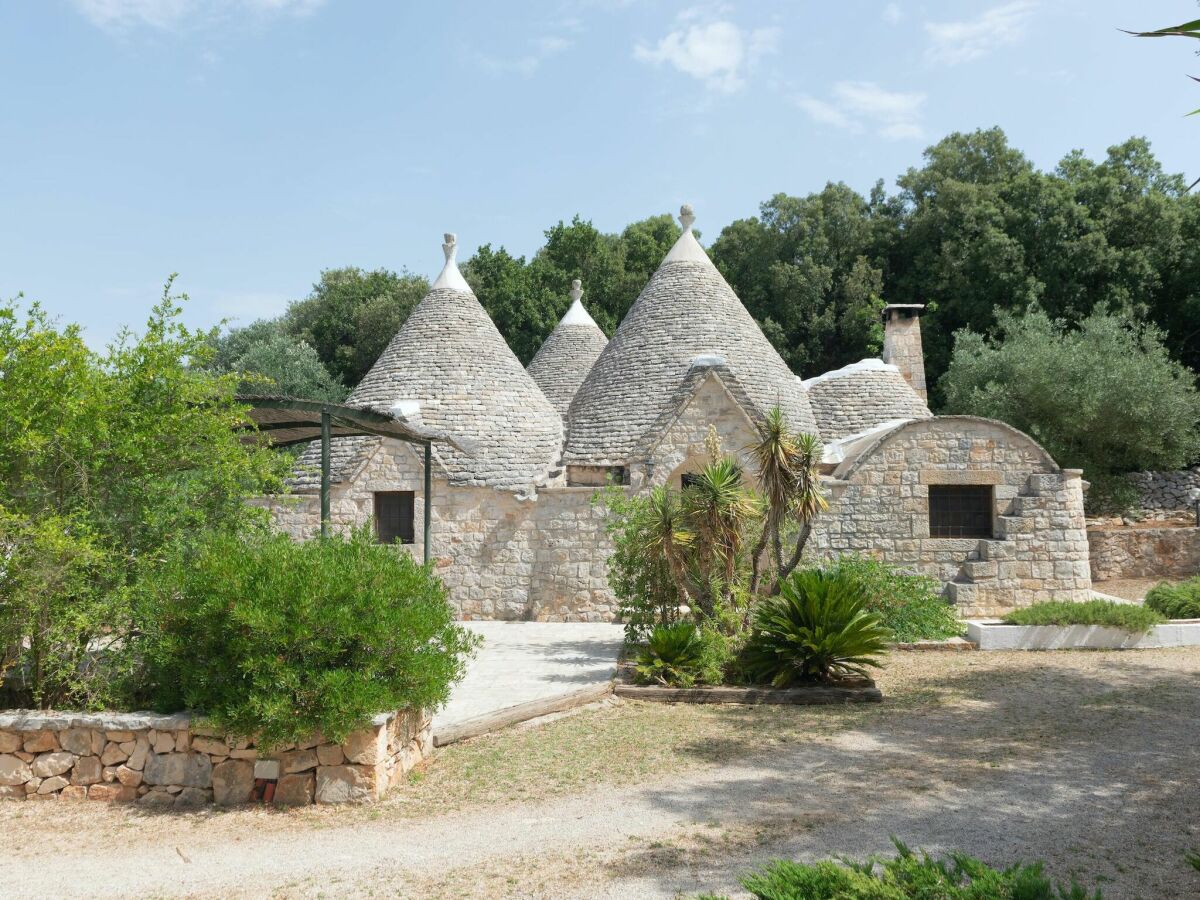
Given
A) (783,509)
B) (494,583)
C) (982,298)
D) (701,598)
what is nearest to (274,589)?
(701,598)

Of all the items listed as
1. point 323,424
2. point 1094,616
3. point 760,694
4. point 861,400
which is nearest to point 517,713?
point 760,694

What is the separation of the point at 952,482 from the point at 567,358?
9649 millimetres

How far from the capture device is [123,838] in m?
4.73

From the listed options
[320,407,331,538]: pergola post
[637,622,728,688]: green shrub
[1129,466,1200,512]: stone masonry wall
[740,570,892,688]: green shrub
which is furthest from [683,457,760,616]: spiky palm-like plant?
[1129,466,1200,512]: stone masonry wall

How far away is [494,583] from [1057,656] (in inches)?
305

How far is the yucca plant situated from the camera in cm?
805

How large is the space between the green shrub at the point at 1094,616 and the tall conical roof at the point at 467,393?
716 centimetres

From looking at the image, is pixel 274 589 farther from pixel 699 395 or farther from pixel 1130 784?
pixel 699 395

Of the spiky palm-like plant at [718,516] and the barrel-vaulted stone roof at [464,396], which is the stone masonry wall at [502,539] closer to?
the barrel-vaulted stone roof at [464,396]

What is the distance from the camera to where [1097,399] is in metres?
20.2

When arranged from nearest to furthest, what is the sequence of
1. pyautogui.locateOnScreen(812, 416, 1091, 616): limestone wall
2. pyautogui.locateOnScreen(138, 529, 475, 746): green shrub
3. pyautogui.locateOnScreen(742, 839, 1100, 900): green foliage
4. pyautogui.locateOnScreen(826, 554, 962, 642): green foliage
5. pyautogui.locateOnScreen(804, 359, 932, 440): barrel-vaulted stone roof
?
pyautogui.locateOnScreen(742, 839, 1100, 900): green foliage → pyautogui.locateOnScreen(138, 529, 475, 746): green shrub → pyautogui.locateOnScreen(826, 554, 962, 642): green foliage → pyautogui.locateOnScreen(812, 416, 1091, 616): limestone wall → pyautogui.locateOnScreen(804, 359, 932, 440): barrel-vaulted stone roof

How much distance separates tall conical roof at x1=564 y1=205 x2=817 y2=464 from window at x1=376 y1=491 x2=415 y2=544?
107 inches

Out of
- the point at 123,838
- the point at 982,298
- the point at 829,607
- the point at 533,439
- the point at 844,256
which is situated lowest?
the point at 123,838

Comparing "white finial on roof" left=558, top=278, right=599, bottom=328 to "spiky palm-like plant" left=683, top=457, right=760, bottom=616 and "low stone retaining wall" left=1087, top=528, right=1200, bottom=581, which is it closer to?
"low stone retaining wall" left=1087, top=528, right=1200, bottom=581
